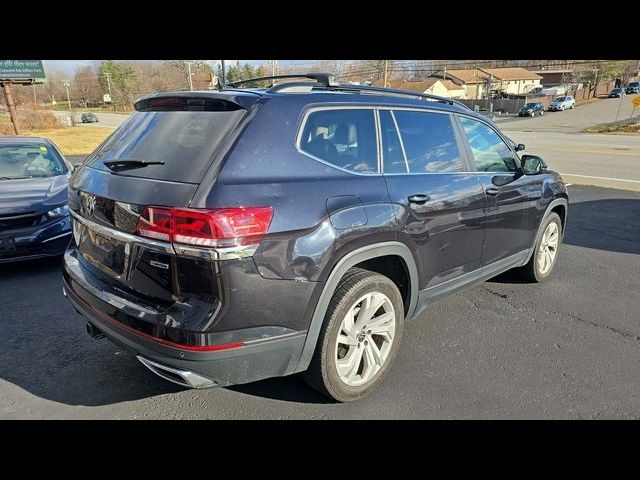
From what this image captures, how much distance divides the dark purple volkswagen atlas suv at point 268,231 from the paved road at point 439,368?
331 mm

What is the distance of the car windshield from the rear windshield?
374 centimetres

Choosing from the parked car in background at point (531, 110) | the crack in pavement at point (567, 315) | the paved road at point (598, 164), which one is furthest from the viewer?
the parked car in background at point (531, 110)

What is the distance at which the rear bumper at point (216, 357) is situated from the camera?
81.7 inches

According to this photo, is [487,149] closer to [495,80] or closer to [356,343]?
[356,343]

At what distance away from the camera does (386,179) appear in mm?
2693

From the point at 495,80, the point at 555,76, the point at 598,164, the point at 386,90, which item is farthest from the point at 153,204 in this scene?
the point at 555,76

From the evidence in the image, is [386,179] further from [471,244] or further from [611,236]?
[611,236]

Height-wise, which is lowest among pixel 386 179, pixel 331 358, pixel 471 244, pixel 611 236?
pixel 611 236

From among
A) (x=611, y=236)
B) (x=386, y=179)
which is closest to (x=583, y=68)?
(x=611, y=236)

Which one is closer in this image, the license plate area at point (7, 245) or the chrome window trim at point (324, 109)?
the chrome window trim at point (324, 109)

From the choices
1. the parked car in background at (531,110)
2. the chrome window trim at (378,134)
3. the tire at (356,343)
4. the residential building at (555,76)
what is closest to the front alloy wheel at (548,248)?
the tire at (356,343)

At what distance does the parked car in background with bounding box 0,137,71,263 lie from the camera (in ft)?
14.7

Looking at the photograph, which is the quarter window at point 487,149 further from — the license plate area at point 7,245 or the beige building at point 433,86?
the beige building at point 433,86
